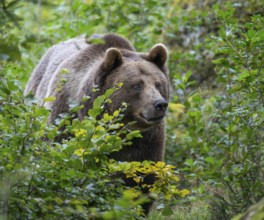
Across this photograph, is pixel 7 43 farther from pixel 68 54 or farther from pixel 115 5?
pixel 115 5

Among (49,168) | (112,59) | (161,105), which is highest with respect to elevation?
(49,168)

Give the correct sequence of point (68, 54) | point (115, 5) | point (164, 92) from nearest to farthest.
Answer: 1. point (164, 92)
2. point (68, 54)
3. point (115, 5)

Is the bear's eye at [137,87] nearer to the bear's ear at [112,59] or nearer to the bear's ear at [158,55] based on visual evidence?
the bear's ear at [112,59]

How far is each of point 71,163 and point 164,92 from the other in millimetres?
3363

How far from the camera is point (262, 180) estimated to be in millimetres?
6258

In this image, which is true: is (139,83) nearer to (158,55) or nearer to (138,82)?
(138,82)

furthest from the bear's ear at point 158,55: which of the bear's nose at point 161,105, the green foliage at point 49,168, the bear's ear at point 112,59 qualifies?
the green foliage at point 49,168

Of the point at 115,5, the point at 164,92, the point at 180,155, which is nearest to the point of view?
the point at 164,92

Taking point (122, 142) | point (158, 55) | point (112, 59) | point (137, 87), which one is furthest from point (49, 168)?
point (158, 55)

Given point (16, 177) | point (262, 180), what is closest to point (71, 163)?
point (16, 177)

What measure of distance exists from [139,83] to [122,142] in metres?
2.47

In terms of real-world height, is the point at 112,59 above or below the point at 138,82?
above

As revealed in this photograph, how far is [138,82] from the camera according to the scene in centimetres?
725

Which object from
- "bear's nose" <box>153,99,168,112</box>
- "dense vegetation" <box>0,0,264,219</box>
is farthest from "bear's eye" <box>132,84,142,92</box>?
"bear's nose" <box>153,99,168,112</box>
